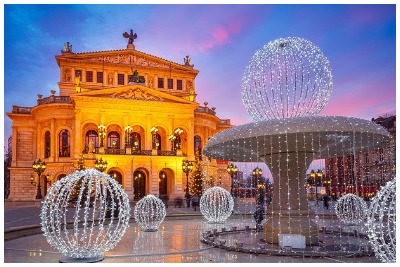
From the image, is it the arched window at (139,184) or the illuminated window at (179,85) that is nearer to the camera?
the arched window at (139,184)

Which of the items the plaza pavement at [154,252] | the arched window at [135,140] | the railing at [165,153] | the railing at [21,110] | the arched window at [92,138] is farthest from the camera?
the railing at [21,110]

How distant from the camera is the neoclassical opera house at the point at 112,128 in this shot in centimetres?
4256

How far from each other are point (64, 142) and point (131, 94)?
343 inches

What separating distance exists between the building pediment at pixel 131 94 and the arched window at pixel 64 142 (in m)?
4.67

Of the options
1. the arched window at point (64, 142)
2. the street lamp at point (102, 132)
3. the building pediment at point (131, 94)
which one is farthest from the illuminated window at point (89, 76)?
the street lamp at point (102, 132)

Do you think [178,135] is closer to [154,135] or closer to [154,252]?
[154,135]

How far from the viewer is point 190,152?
44.9 m

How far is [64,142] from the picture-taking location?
45.0 m

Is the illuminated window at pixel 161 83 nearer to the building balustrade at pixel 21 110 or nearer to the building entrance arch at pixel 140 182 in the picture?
the building entrance arch at pixel 140 182

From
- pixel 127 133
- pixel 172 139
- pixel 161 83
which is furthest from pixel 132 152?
pixel 161 83

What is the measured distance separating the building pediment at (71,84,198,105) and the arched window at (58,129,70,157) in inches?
184

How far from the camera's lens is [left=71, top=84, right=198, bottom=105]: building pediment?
141 ft

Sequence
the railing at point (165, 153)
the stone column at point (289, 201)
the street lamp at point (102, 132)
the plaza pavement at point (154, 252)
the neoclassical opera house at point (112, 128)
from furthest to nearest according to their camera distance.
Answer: the railing at point (165, 153), the neoclassical opera house at point (112, 128), the street lamp at point (102, 132), the stone column at point (289, 201), the plaza pavement at point (154, 252)

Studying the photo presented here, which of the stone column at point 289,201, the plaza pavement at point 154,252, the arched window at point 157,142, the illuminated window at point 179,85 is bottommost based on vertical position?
the plaza pavement at point 154,252
